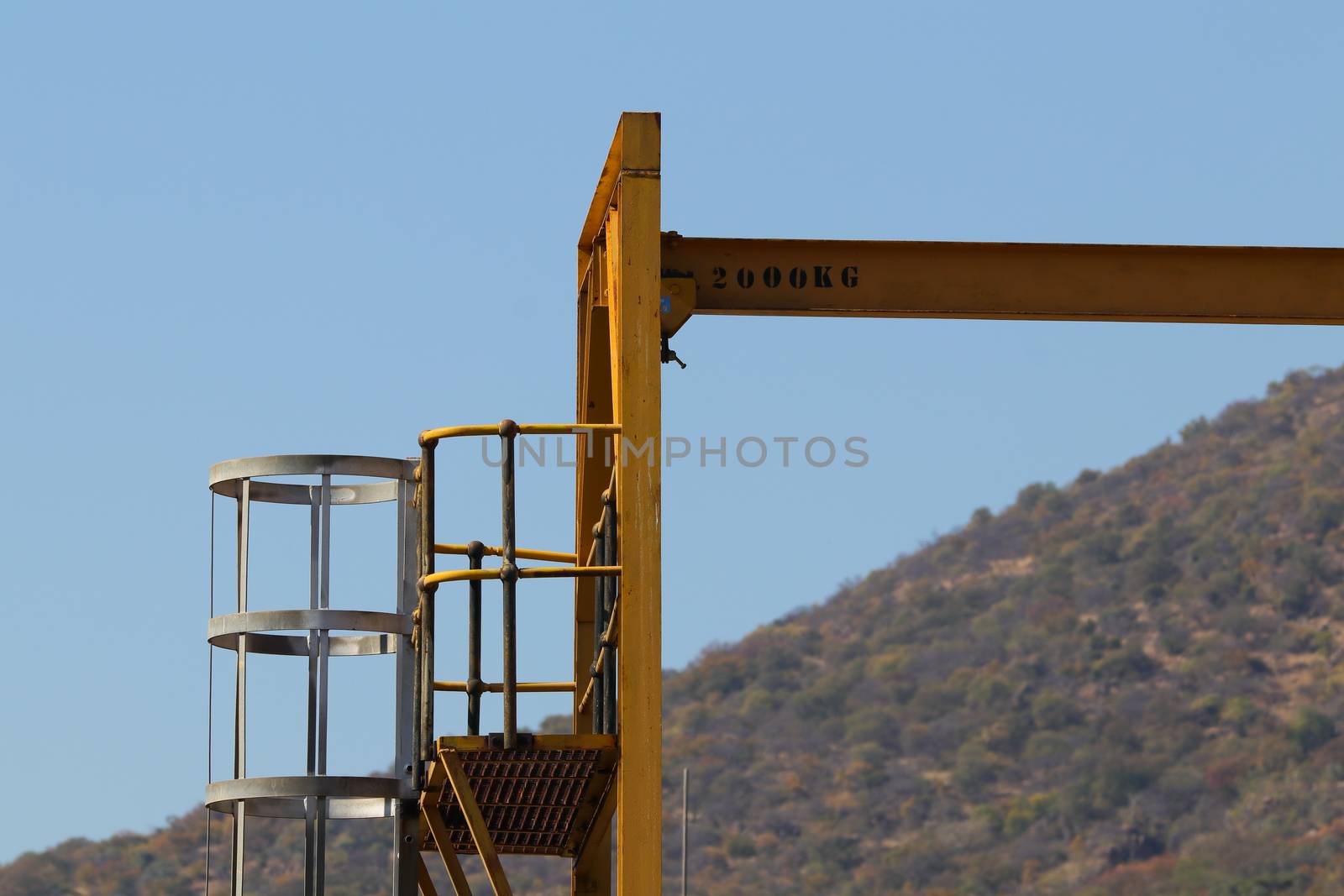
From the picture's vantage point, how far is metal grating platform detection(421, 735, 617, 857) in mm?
11406

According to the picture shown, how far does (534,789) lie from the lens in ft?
39.7

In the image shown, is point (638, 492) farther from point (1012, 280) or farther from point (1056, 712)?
point (1056, 712)

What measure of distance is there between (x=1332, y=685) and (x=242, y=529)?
7144cm

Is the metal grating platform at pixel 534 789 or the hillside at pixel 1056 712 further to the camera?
the hillside at pixel 1056 712

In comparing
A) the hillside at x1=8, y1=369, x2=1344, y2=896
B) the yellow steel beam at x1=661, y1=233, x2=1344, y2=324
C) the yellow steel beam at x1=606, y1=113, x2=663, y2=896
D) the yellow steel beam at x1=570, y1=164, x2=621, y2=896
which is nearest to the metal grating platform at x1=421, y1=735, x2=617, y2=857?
the yellow steel beam at x1=606, y1=113, x2=663, y2=896

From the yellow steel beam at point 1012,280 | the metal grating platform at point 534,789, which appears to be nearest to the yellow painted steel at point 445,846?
the metal grating platform at point 534,789

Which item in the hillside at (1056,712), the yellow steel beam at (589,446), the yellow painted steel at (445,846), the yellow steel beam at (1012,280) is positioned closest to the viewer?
the yellow painted steel at (445,846)

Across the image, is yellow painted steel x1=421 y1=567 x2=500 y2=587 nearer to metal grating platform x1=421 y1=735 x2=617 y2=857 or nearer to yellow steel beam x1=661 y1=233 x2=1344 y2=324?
metal grating platform x1=421 y1=735 x2=617 y2=857

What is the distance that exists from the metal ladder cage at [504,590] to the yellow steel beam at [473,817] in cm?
20

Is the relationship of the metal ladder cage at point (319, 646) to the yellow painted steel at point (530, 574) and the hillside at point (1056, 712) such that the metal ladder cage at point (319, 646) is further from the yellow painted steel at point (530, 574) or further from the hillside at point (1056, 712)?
the hillside at point (1056, 712)

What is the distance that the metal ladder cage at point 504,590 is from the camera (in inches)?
441

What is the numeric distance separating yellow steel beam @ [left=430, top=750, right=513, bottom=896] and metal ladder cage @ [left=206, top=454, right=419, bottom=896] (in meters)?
1.13

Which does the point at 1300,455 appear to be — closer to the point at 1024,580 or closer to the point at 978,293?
the point at 1024,580

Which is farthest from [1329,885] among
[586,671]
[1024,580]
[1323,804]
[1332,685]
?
[586,671]
